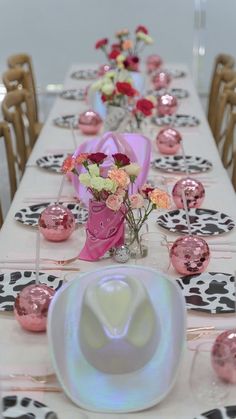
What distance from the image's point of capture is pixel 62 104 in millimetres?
3562

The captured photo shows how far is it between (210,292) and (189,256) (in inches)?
4.2

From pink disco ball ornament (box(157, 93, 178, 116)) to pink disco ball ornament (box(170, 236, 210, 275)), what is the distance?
1.55 m

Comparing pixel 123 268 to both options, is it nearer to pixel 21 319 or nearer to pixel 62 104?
pixel 21 319

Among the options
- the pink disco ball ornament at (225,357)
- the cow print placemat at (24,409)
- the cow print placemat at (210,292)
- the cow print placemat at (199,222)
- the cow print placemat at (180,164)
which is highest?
the pink disco ball ornament at (225,357)

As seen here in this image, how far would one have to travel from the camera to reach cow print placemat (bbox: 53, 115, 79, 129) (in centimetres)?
314

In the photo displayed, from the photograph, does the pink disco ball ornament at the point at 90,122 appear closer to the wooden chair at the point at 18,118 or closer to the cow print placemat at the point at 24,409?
the wooden chair at the point at 18,118

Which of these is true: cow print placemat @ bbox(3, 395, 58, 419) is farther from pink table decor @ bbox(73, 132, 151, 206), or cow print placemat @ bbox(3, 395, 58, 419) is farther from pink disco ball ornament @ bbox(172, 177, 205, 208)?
pink disco ball ornament @ bbox(172, 177, 205, 208)

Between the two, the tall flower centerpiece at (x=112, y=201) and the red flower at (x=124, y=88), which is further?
the red flower at (x=124, y=88)

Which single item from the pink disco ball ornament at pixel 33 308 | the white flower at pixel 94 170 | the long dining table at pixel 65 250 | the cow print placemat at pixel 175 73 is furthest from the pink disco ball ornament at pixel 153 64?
the pink disco ball ornament at pixel 33 308

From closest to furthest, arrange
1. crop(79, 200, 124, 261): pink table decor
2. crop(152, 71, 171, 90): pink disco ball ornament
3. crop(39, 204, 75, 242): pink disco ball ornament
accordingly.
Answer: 1. crop(79, 200, 124, 261): pink table decor
2. crop(39, 204, 75, 242): pink disco ball ornament
3. crop(152, 71, 171, 90): pink disco ball ornament

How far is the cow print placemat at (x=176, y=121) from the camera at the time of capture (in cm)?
314

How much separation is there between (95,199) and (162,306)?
493 millimetres

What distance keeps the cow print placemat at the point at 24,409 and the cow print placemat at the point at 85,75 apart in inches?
120

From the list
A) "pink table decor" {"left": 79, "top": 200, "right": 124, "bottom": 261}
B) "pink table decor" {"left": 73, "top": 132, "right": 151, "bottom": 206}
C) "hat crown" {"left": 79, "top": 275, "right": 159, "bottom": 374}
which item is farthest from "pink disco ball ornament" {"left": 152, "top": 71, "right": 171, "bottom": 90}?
"hat crown" {"left": 79, "top": 275, "right": 159, "bottom": 374}
